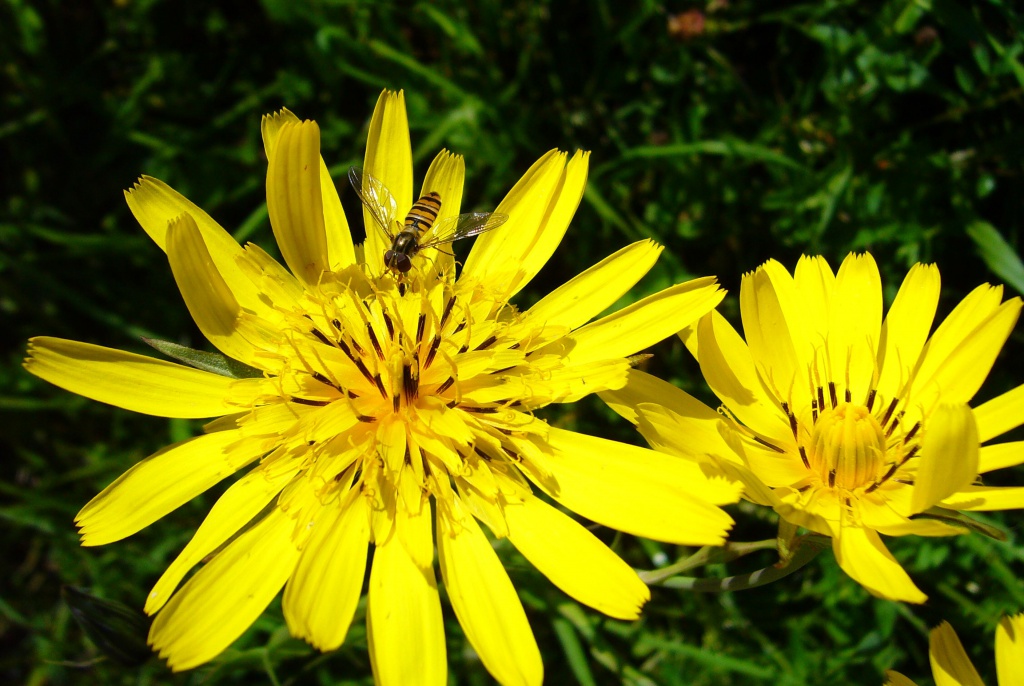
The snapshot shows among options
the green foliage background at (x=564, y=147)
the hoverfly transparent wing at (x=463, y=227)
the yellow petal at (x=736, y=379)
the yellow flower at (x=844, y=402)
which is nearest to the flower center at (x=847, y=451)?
the yellow flower at (x=844, y=402)

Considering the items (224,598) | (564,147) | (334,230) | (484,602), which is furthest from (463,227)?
(564,147)

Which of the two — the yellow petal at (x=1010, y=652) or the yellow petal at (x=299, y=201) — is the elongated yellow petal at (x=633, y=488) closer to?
the yellow petal at (x=299, y=201)

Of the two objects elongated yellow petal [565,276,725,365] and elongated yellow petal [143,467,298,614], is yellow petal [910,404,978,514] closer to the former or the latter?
elongated yellow petal [565,276,725,365]

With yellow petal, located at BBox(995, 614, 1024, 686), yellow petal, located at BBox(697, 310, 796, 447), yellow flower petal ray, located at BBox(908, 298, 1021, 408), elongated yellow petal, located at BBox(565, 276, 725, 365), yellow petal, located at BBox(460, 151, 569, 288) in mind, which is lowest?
yellow petal, located at BBox(995, 614, 1024, 686)

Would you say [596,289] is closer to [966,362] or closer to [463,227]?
[463,227]

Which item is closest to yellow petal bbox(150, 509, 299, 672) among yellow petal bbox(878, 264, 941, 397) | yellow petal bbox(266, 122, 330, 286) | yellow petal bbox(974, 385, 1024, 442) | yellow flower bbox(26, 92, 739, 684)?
yellow flower bbox(26, 92, 739, 684)

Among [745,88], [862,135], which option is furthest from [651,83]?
[862,135]
